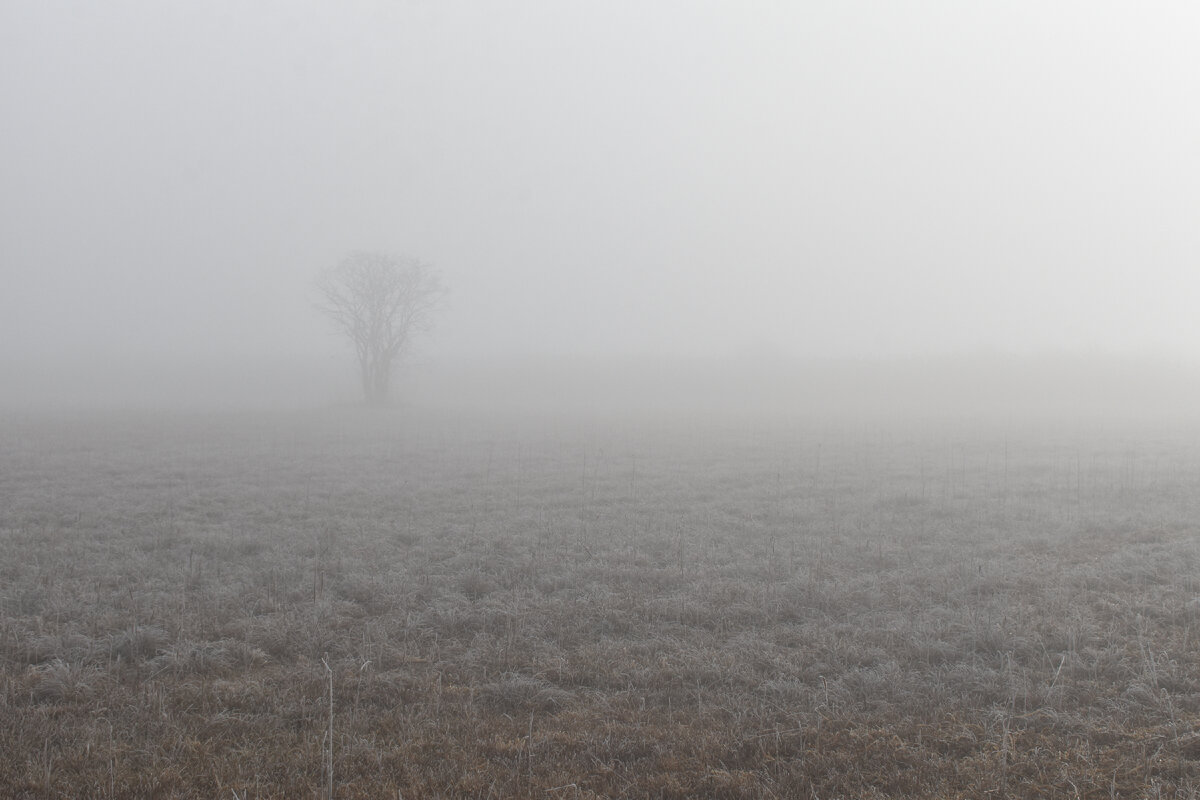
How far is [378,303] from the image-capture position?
52406 millimetres

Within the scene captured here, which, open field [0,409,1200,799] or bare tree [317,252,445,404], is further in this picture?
bare tree [317,252,445,404]

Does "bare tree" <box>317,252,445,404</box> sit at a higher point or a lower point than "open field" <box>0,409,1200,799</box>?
higher

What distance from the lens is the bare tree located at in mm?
52406

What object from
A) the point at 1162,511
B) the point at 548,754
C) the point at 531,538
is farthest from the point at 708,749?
the point at 1162,511

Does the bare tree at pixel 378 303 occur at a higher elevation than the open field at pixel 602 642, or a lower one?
higher

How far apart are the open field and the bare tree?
36975 mm

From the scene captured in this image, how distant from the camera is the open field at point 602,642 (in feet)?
16.2

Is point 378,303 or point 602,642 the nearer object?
point 602,642

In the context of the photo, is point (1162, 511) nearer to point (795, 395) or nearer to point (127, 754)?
point (127, 754)

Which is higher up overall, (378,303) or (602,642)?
(378,303)

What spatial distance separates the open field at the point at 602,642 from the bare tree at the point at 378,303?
121ft

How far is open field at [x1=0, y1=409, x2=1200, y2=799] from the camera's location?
16.2 feet

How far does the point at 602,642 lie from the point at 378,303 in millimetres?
48519

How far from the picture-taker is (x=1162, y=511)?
13.2m
